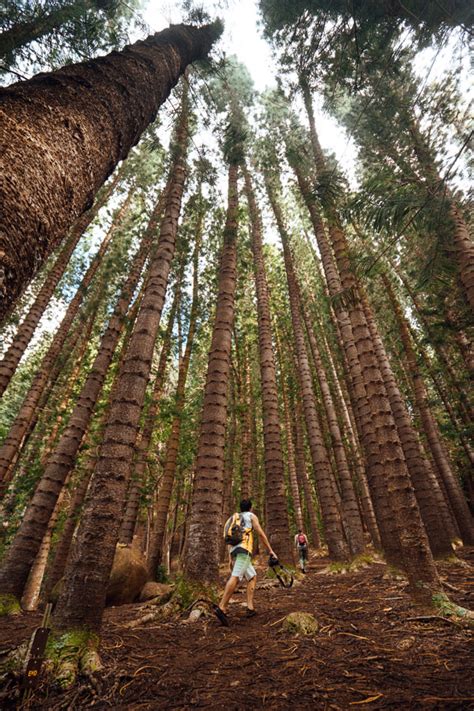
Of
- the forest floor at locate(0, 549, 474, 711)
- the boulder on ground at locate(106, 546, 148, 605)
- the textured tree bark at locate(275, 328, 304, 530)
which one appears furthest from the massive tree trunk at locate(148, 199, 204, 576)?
the textured tree bark at locate(275, 328, 304, 530)

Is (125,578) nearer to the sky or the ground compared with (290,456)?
nearer to the ground

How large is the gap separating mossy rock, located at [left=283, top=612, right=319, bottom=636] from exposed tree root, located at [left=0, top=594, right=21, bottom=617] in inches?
206

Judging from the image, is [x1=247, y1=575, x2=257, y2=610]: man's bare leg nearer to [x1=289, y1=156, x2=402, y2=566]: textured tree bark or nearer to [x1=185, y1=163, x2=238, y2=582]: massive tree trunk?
[x1=185, y1=163, x2=238, y2=582]: massive tree trunk

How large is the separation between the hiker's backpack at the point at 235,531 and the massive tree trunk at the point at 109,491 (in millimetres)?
2159

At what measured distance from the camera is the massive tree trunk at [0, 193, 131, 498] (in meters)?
7.95

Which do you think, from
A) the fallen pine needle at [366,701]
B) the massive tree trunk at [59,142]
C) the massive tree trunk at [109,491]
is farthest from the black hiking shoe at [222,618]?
the massive tree trunk at [59,142]

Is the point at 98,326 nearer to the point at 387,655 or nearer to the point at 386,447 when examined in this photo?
the point at 386,447

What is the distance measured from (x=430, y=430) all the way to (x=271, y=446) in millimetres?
6233

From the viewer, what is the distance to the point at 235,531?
5.16 metres

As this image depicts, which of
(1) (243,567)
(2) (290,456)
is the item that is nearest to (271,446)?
(1) (243,567)

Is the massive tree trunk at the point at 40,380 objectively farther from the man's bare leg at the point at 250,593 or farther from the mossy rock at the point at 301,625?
the mossy rock at the point at 301,625

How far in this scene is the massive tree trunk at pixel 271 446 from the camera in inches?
310

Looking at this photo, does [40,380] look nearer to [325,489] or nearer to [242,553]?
[242,553]

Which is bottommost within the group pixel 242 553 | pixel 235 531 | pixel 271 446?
pixel 242 553
